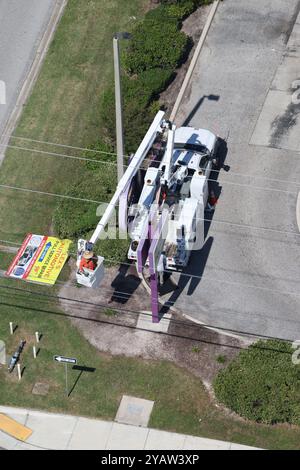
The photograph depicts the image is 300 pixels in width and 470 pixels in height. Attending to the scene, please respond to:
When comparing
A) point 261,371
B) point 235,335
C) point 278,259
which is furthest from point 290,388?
point 278,259

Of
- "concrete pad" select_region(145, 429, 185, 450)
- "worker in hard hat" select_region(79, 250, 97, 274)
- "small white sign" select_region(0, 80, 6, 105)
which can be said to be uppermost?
"worker in hard hat" select_region(79, 250, 97, 274)

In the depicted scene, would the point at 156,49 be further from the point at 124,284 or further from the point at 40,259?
the point at 124,284

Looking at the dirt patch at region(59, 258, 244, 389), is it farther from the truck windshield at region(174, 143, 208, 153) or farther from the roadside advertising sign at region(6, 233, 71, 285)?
the truck windshield at region(174, 143, 208, 153)

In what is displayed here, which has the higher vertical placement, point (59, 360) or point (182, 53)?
point (182, 53)

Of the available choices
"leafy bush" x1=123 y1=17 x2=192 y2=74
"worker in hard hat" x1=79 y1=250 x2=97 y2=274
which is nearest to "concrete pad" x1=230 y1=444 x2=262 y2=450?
"worker in hard hat" x1=79 y1=250 x2=97 y2=274

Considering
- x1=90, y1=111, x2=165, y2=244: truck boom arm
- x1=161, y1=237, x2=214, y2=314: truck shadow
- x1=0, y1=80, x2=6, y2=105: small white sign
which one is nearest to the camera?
x1=90, y1=111, x2=165, y2=244: truck boom arm

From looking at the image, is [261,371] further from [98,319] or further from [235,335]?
[98,319]

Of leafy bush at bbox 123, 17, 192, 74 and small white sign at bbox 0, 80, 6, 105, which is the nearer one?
leafy bush at bbox 123, 17, 192, 74
